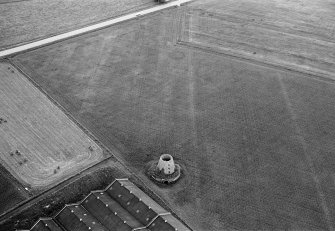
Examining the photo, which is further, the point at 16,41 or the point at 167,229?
the point at 16,41

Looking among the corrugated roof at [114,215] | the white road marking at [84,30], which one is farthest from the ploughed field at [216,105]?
the corrugated roof at [114,215]

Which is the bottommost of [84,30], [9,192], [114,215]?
[9,192]

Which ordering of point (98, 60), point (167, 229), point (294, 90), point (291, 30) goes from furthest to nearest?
point (291, 30) < point (98, 60) < point (294, 90) < point (167, 229)

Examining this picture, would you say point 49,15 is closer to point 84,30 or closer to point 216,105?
point 84,30

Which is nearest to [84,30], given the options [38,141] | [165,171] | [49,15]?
[49,15]

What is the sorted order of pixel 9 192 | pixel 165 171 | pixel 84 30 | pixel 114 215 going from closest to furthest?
pixel 114 215, pixel 9 192, pixel 165 171, pixel 84 30

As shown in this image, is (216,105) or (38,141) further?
(216,105)

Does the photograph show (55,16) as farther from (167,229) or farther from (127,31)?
(167,229)

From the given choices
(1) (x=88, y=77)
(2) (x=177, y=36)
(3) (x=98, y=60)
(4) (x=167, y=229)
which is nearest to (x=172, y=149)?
(4) (x=167, y=229)

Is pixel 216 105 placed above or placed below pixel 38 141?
above
